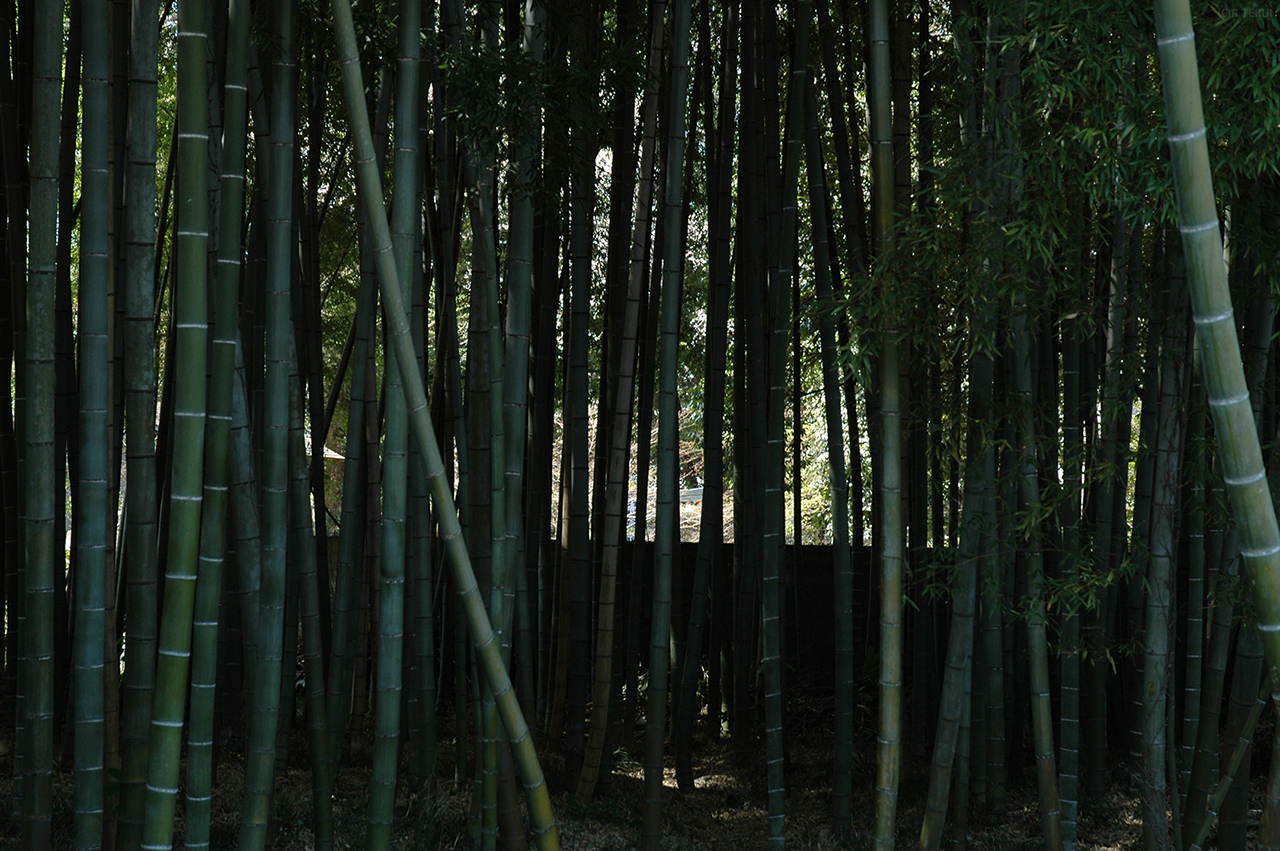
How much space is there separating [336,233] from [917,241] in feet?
15.2

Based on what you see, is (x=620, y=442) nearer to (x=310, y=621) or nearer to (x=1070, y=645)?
(x=310, y=621)

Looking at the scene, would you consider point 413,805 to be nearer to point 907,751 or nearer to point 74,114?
point 907,751

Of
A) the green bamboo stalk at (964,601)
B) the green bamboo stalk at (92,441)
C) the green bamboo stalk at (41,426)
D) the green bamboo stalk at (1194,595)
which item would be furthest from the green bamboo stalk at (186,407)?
the green bamboo stalk at (1194,595)

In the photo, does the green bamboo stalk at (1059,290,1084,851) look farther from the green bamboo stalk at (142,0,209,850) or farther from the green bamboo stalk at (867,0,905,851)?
the green bamboo stalk at (142,0,209,850)

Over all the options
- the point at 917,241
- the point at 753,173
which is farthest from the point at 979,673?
the point at 753,173

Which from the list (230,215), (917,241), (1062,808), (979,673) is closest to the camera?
(230,215)

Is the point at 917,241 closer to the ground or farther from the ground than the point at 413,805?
farther from the ground

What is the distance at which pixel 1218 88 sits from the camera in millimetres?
2203

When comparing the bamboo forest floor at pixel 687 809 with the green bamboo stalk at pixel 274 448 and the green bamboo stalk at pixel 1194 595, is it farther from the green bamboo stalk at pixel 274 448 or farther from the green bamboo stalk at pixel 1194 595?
the green bamboo stalk at pixel 274 448

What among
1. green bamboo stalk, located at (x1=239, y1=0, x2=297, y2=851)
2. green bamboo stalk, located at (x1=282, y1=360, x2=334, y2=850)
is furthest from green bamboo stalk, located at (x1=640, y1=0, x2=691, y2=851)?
green bamboo stalk, located at (x1=239, y1=0, x2=297, y2=851)

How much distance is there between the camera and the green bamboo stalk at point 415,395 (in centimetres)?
196

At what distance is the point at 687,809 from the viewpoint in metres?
4.04

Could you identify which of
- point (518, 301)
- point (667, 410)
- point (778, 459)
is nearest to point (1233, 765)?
point (778, 459)

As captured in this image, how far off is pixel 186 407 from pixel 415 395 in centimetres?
46
